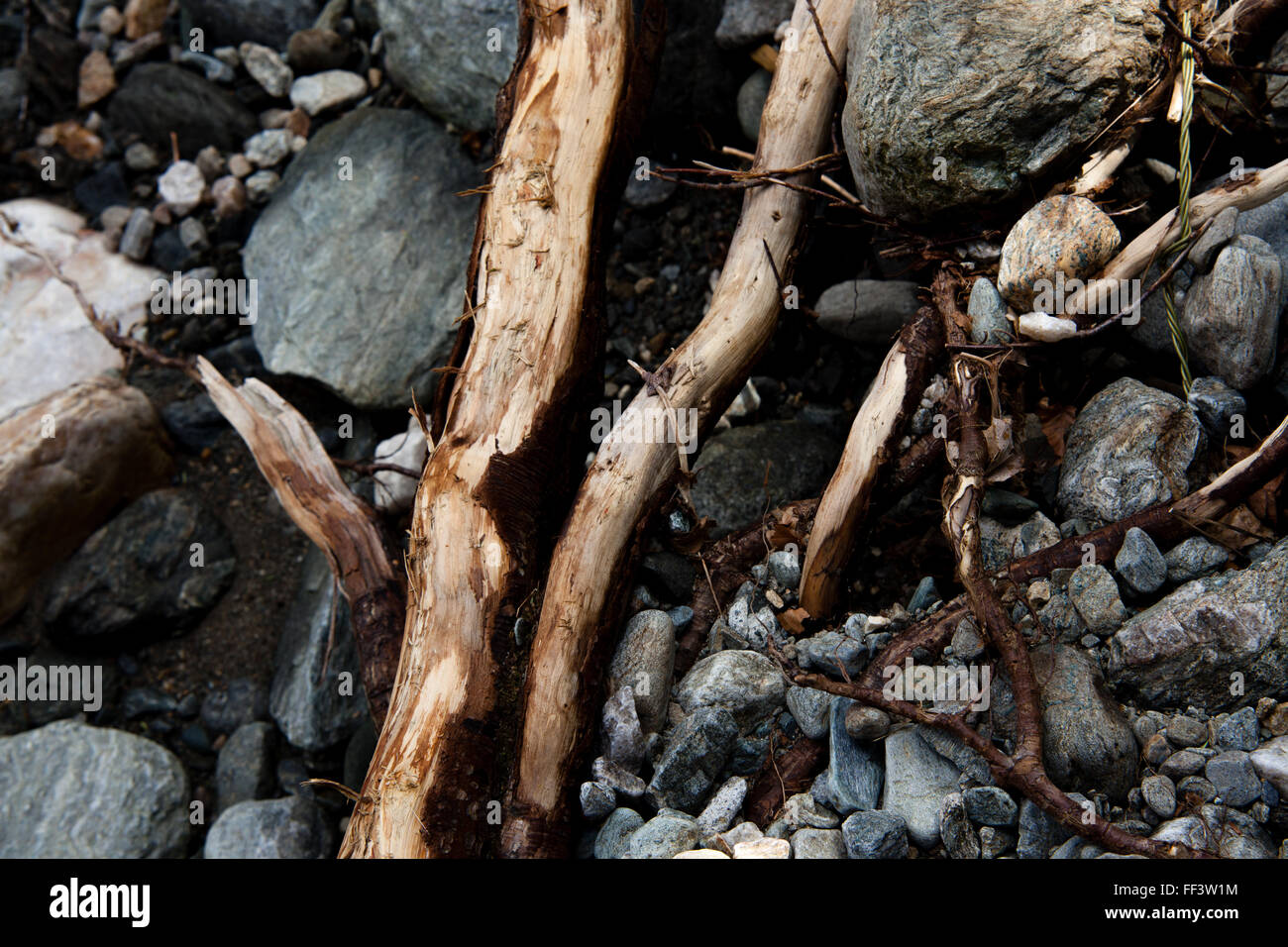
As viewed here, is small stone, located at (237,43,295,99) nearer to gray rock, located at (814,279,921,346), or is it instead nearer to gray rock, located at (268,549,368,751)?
gray rock, located at (268,549,368,751)

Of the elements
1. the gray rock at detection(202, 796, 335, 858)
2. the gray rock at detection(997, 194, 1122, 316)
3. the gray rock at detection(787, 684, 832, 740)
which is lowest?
the gray rock at detection(202, 796, 335, 858)

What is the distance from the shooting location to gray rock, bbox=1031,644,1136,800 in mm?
2574

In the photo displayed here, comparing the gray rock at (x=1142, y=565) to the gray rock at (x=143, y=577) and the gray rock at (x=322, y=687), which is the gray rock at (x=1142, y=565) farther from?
the gray rock at (x=143, y=577)

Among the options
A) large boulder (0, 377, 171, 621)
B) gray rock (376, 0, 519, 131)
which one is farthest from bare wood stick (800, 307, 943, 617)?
large boulder (0, 377, 171, 621)

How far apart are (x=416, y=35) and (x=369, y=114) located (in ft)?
1.78

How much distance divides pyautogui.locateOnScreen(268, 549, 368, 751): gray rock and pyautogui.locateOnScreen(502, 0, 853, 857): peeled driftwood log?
137cm

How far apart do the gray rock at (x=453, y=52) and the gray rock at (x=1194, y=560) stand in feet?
12.8

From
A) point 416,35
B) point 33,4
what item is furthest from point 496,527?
point 33,4

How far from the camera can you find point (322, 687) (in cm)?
412

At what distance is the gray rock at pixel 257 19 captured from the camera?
5.77m

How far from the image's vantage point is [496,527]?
10.4 ft

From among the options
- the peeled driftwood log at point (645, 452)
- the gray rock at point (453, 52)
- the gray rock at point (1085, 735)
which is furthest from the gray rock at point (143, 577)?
the gray rock at point (1085, 735)

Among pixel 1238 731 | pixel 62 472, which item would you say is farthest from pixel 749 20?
pixel 62 472

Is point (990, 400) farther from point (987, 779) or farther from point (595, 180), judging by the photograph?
point (595, 180)
